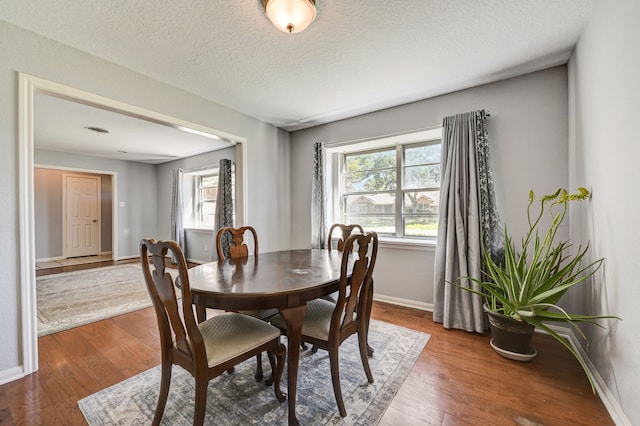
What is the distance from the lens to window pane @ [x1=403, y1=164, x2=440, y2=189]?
3074 millimetres

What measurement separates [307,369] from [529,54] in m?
2.96

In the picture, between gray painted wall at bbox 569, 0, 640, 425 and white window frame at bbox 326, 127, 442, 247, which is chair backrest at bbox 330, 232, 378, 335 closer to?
gray painted wall at bbox 569, 0, 640, 425

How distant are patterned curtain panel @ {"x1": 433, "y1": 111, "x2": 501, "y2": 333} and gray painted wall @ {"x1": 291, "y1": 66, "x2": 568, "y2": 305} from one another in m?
0.19

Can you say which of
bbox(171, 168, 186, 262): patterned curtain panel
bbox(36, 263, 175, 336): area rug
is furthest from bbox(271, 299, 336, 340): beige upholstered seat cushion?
bbox(171, 168, 186, 262): patterned curtain panel

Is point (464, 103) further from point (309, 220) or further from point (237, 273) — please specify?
point (237, 273)

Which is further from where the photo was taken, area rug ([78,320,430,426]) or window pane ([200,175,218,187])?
window pane ([200,175,218,187])

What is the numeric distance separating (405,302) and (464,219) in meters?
1.19

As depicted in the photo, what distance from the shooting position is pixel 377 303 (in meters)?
3.18

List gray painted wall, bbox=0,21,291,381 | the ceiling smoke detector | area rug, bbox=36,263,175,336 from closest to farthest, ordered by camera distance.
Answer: gray painted wall, bbox=0,21,291,381 → area rug, bbox=36,263,175,336 → the ceiling smoke detector

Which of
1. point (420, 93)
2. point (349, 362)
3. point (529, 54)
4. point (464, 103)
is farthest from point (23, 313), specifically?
point (529, 54)

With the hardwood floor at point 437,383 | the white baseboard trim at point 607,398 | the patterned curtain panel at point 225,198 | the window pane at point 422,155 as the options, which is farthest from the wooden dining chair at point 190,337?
the patterned curtain panel at point 225,198

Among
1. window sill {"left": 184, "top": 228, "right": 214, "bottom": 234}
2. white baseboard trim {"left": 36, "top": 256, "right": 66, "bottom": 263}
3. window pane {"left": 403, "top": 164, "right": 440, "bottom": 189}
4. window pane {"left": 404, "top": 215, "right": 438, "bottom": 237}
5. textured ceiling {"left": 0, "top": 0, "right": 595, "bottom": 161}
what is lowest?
white baseboard trim {"left": 36, "top": 256, "right": 66, "bottom": 263}

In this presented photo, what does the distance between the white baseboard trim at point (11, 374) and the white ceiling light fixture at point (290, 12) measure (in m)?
2.80

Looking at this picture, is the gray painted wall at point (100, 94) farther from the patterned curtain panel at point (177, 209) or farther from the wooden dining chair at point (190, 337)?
the patterned curtain panel at point (177, 209)
